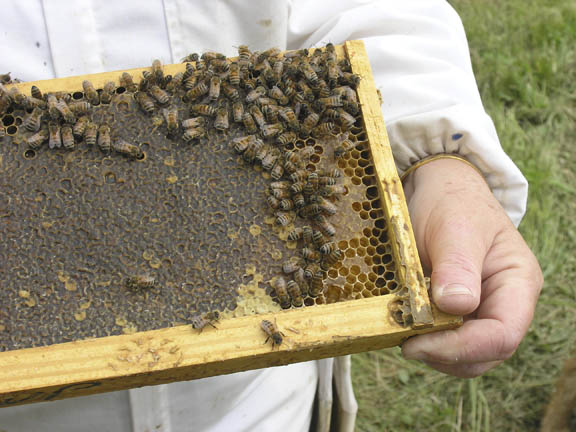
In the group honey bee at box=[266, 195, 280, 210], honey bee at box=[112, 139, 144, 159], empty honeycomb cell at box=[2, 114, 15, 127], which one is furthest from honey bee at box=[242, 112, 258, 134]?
empty honeycomb cell at box=[2, 114, 15, 127]

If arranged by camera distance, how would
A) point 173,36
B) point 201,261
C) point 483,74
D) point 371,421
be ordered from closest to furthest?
1. point 201,261
2. point 173,36
3. point 371,421
4. point 483,74

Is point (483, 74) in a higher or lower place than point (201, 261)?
higher

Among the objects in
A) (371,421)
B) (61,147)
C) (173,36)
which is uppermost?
(173,36)

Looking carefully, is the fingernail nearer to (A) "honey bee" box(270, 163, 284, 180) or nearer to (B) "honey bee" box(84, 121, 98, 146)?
(A) "honey bee" box(270, 163, 284, 180)

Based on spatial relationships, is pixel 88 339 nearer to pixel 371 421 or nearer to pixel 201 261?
pixel 201 261

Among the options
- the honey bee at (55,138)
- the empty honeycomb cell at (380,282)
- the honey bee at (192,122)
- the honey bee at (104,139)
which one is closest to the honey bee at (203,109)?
the honey bee at (192,122)

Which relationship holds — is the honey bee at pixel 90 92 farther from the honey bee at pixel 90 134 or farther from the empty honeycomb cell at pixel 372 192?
the empty honeycomb cell at pixel 372 192

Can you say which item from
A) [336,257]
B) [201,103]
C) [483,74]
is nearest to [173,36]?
[201,103]
